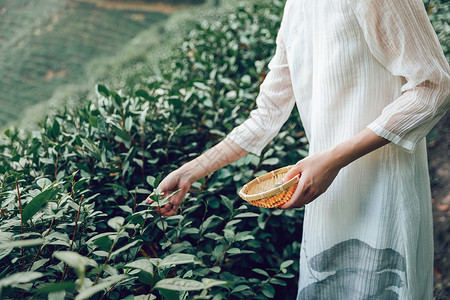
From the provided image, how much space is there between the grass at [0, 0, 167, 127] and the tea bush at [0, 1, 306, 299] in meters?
7.16

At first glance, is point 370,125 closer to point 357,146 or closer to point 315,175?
point 357,146

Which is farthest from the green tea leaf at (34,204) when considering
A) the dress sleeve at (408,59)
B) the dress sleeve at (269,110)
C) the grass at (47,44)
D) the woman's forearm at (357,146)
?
the grass at (47,44)

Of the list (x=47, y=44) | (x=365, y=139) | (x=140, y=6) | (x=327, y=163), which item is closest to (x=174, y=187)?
(x=327, y=163)

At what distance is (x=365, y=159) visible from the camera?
3.55ft

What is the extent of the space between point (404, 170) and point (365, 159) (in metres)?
0.11

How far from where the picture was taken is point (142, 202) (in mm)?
1243

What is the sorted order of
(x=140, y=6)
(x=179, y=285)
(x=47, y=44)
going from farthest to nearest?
(x=140, y=6) < (x=47, y=44) < (x=179, y=285)

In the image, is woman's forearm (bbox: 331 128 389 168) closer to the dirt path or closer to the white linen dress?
the white linen dress

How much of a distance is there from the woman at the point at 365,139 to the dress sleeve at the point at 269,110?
74 millimetres

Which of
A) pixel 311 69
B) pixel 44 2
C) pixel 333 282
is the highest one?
pixel 44 2

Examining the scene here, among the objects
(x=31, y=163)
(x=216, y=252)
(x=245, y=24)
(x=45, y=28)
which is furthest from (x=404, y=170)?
(x=45, y=28)

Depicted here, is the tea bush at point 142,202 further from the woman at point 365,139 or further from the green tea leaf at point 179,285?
the woman at point 365,139

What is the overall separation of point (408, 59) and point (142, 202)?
92 cm

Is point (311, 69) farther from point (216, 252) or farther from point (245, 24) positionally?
point (245, 24)
